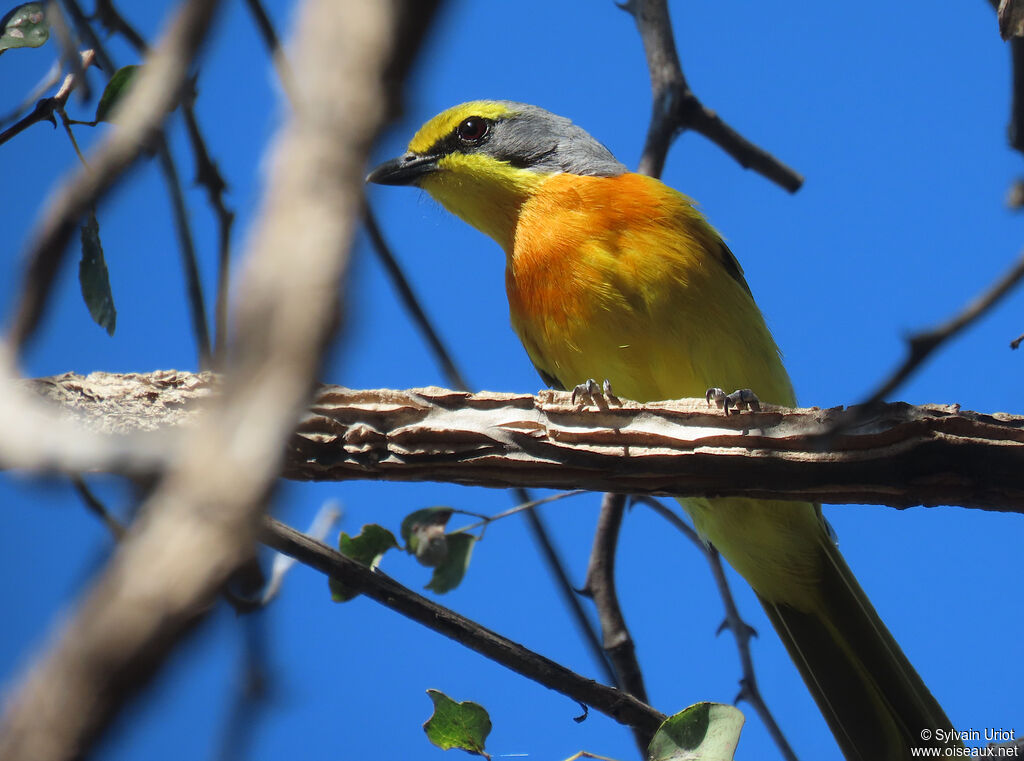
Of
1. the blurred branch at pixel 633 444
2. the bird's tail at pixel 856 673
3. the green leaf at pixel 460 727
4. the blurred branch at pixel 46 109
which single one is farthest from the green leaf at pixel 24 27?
the bird's tail at pixel 856 673

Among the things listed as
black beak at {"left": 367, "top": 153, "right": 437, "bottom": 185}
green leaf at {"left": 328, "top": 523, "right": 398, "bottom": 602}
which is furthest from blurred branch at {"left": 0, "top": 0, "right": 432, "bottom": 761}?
black beak at {"left": 367, "top": 153, "right": 437, "bottom": 185}

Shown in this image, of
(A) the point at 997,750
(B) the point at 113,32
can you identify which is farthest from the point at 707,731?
(B) the point at 113,32

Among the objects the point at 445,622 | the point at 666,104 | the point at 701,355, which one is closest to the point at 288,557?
the point at 445,622

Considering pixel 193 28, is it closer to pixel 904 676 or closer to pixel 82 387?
pixel 82 387

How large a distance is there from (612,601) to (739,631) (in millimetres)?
765

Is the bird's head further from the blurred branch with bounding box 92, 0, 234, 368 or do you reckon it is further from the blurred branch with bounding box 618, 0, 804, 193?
the blurred branch with bounding box 92, 0, 234, 368

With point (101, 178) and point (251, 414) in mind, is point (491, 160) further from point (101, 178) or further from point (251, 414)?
point (251, 414)

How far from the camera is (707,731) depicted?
293 centimetres

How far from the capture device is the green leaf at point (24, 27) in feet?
12.1

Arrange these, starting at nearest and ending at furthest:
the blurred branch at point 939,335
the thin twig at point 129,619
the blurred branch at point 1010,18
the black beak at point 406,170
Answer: the thin twig at point 129,619 → the blurred branch at point 939,335 → the blurred branch at point 1010,18 → the black beak at point 406,170

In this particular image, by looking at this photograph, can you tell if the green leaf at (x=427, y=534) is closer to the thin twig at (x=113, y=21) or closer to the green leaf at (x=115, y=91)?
the green leaf at (x=115, y=91)

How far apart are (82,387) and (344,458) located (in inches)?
38.8

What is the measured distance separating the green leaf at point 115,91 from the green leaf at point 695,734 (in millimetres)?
2950

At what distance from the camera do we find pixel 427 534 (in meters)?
4.16
